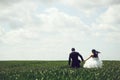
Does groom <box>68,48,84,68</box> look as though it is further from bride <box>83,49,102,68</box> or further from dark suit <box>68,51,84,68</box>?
bride <box>83,49,102,68</box>

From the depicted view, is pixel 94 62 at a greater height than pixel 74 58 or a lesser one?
lesser

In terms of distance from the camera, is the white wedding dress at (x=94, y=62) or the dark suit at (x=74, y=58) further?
the white wedding dress at (x=94, y=62)

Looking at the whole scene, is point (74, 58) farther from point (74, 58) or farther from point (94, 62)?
point (94, 62)

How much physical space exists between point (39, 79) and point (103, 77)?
420cm

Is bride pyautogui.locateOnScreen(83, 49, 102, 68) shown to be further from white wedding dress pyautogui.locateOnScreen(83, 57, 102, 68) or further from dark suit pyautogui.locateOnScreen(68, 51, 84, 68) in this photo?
dark suit pyautogui.locateOnScreen(68, 51, 84, 68)

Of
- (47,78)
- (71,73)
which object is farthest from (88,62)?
(47,78)

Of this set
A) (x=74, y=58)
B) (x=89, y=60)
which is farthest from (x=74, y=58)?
(x=89, y=60)

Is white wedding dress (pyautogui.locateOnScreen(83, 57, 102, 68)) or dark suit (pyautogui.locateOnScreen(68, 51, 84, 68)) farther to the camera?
white wedding dress (pyautogui.locateOnScreen(83, 57, 102, 68))

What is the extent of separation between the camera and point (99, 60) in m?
36.1

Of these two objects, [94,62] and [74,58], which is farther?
[94,62]

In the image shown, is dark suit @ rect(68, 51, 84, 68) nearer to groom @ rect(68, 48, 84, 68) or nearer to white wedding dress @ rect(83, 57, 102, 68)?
groom @ rect(68, 48, 84, 68)

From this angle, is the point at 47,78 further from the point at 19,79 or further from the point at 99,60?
the point at 99,60

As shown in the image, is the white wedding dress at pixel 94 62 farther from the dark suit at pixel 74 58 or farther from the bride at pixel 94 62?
the dark suit at pixel 74 58

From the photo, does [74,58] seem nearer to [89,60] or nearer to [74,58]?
[74,58]
